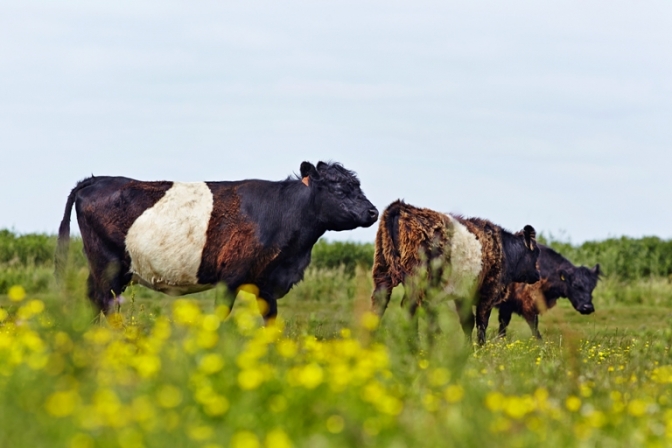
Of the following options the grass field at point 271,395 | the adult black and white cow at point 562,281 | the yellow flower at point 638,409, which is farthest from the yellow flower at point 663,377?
the adult black and white cow at point 562,281

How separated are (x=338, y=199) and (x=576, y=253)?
57.4 ft

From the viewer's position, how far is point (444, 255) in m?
11.9

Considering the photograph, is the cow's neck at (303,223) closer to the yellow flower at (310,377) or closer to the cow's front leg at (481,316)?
the cow's front leg at (481,316)

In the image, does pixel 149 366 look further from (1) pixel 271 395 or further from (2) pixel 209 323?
(1) pixel 271 395

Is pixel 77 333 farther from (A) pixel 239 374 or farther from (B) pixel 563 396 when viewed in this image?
(B) pixel 563 396

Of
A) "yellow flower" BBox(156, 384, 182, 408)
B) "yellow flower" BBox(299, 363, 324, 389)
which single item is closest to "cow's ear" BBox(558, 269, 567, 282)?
"yellow flower" BBox(299, 363, 324, 389)

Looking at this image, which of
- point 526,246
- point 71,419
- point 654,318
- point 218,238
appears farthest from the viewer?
point 654,318

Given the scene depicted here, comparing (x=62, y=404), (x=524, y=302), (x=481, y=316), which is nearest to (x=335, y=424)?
(x=62, y=404)

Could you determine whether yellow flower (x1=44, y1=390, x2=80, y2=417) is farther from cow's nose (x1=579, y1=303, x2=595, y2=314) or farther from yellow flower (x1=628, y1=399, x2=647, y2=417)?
cow's nose (x1=579, y1=303, x2=595, y2=314)

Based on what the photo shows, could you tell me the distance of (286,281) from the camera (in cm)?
1090

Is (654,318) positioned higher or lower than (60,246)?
lower

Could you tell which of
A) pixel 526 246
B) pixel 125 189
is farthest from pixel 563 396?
pixel 526 246

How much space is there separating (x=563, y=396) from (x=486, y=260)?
6.47 meters

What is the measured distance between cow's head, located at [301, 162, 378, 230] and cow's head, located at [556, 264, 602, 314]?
7.49 m
